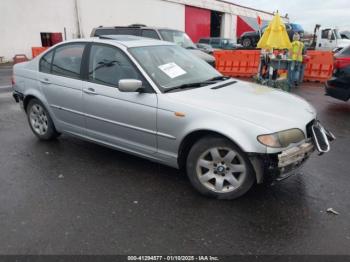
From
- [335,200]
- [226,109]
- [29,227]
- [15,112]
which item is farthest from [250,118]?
[15,112]

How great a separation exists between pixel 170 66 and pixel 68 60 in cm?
161

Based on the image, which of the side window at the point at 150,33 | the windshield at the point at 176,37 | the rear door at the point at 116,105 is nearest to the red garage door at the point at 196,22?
the windshield at the point at 176,37

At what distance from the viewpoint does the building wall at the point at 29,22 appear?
65.3 feet

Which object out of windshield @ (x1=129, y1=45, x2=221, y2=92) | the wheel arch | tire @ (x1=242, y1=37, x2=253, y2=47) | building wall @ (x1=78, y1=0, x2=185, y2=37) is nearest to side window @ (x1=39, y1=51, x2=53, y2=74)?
windshield @ (x1=129, y1=45, x2=221, y2=92)

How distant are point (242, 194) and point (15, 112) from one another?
6074 mm

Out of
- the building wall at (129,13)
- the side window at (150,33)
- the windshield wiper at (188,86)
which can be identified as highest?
the building wall at (129,13)

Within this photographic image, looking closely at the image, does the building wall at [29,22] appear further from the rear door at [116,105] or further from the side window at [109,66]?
the rear door at [116,105]

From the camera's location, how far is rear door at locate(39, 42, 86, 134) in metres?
4.64

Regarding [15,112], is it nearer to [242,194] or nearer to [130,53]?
[130,53]

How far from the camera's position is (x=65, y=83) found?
4.74 meters

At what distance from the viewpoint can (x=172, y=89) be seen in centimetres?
394

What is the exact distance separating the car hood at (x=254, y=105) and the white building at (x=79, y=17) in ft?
64.8

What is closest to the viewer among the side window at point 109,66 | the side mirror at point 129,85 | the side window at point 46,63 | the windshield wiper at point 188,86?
the side mirror at point 129,85

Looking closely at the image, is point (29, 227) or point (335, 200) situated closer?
point (29, 227)
